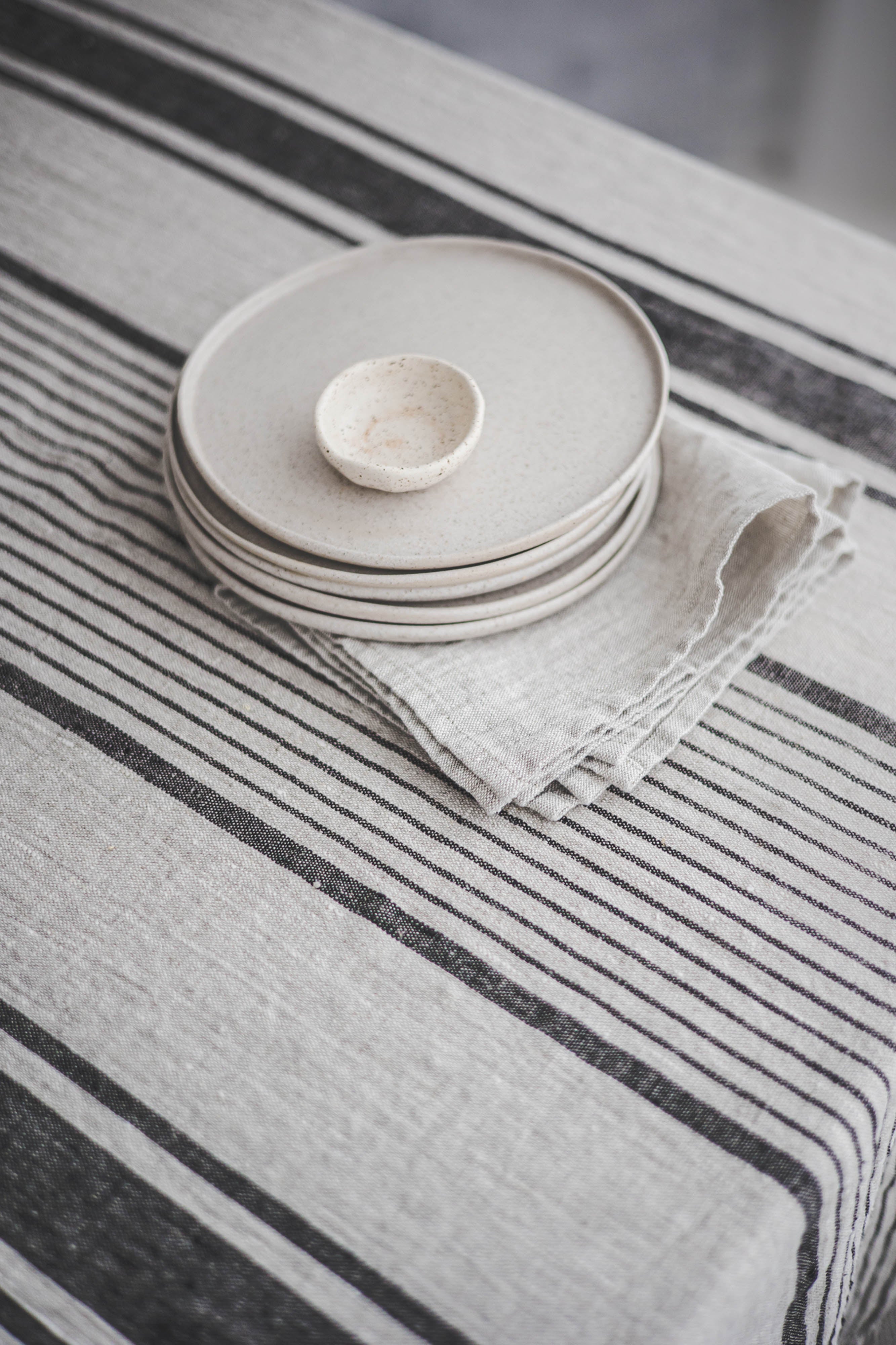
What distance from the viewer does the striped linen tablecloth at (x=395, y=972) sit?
0.43m

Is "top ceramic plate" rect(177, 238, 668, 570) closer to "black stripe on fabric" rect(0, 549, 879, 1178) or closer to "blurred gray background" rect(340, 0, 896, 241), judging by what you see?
"black stripe on fabric" rect(0, 549, 879, 1178)

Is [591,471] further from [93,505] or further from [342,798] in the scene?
[93,505]

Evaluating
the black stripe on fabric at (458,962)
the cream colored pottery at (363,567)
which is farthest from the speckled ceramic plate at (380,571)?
the black stripe on fabric at (458,962)

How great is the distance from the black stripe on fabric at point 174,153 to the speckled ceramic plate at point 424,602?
406mm

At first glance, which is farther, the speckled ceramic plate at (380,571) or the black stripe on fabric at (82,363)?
the black stripe on fabric at (82,363)

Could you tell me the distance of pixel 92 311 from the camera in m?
0.83

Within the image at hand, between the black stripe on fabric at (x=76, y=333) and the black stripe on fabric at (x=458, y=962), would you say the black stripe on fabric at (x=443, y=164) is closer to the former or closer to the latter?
the black stripe on fabric at (x=76, y=333)

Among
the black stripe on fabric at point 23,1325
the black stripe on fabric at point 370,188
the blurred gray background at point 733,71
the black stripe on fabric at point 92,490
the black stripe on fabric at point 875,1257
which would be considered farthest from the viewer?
the blurred gray background at point 733,71

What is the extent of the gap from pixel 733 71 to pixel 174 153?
4.31 ft

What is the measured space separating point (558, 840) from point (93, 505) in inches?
15.5

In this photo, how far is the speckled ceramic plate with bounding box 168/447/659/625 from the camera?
577 millimetres

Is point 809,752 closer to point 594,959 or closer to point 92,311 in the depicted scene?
point 594,959

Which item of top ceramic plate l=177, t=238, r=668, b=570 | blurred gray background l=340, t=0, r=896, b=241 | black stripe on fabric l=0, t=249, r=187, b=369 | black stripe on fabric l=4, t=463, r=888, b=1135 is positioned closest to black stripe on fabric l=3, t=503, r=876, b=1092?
black stripe on fabric l=4, t=463, r=888, b=1135

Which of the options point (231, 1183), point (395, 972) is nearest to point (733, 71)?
point (395, 972)
